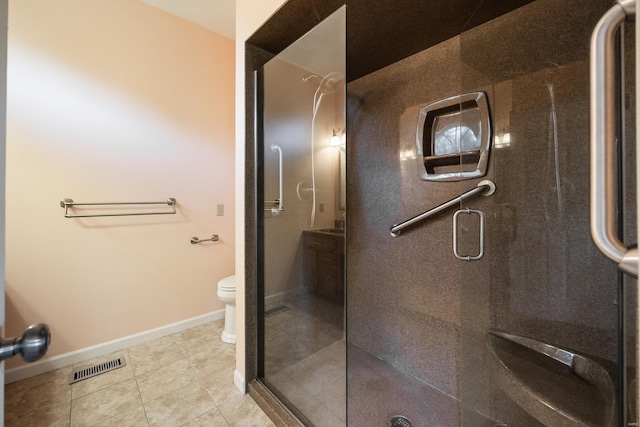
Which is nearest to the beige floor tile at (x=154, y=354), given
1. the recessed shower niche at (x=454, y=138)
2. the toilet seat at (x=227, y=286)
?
the toilet seat at (x=227, y=286)

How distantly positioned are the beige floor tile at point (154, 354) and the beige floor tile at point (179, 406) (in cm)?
37

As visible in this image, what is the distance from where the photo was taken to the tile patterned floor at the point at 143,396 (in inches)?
53.6

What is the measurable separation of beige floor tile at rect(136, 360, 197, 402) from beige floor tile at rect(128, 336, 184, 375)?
0.07 metres

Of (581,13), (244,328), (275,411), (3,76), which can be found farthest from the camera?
(244,328)

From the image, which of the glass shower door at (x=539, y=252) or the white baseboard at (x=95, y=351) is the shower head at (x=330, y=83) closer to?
the glass shower door at (x=539, y=252)

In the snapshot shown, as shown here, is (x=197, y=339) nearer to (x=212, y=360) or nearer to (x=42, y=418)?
(x=212, y=360)

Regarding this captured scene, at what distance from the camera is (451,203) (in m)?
1.45

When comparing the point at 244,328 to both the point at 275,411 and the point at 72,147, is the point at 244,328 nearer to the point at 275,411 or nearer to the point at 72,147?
the point at 275,411

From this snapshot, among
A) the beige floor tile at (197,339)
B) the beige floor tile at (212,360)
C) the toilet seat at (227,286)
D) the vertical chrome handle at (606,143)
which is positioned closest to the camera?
the vertical chrome handle at (606,143)

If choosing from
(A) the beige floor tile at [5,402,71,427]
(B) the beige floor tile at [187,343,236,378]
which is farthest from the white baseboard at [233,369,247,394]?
(A) the beige floor tile at [5,402,71,427]

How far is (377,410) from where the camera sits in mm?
1407

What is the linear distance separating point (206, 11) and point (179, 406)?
3.01 m

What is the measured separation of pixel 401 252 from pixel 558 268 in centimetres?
79

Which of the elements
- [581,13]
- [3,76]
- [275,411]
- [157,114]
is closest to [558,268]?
[581,13]
